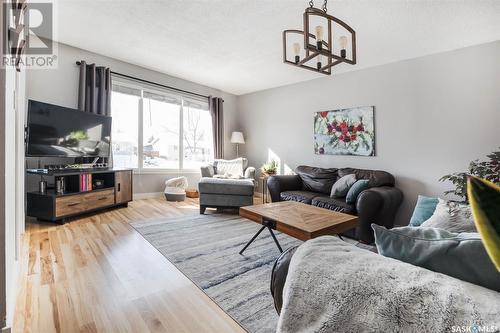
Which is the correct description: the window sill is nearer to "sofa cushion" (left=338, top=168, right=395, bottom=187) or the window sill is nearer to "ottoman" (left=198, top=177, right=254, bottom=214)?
"ottoman" (left=198, top=177, right=254, bottom=214)

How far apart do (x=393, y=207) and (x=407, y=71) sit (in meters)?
1.89

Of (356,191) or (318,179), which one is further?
(318,179)

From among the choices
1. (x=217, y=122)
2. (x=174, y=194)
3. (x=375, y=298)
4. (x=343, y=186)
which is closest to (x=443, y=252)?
(x=375, y=298)

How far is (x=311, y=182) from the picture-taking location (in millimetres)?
3785

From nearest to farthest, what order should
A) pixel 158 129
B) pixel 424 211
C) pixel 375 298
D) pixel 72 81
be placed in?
pixel 375 298
pixel 424 211
pixel 72 81
pixel 158 129

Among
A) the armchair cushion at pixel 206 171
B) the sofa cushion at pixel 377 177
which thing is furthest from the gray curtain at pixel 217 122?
the sofa cushion at pixel 377 177

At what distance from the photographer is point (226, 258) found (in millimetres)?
2143

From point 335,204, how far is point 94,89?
397 cm

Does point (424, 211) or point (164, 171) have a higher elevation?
point (164, 171)

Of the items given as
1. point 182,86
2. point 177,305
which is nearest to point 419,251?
point 177,305

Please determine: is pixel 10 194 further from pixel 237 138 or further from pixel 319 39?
pixel 237 138

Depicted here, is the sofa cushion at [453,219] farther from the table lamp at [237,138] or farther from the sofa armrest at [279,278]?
the table lamp at [237,138]

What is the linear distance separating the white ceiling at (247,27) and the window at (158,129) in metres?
0.78

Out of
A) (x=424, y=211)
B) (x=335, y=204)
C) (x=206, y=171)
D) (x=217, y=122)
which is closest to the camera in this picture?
(x=424, y=211)
